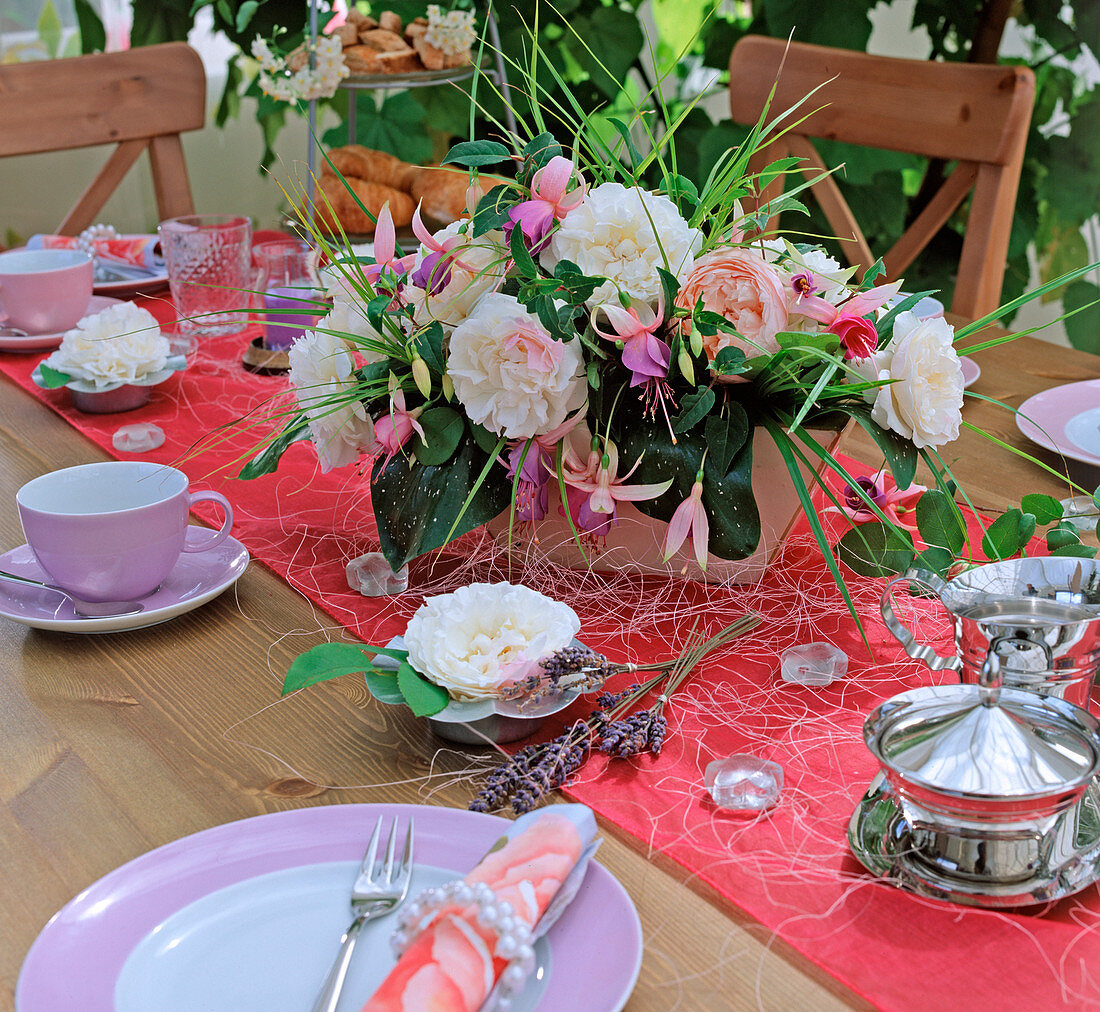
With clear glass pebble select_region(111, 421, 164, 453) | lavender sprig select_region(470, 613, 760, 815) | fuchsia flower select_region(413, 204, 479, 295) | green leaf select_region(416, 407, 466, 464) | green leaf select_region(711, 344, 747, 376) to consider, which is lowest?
clear glass pebble select_region(111, 421, 164, 453)

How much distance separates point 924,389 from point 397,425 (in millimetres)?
326

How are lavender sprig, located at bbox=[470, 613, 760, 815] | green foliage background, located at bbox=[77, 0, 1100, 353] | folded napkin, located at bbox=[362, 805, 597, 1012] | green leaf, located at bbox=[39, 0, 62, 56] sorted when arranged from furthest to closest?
1. green leaf, located at bbox=[39, 0, 62, 56]
2. green foliage background, located at bbox=[77, 0, 1100, 353]
3. lavender sprig, located at bbox=[470, 613, 760, 815]
4. folded napkin, located at bbox=[362, 805, 597, 1012]

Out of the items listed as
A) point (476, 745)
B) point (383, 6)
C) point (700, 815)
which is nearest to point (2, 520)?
point (476, 745)

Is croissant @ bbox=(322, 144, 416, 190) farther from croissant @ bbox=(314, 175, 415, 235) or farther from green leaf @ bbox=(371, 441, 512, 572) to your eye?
green leaf @ bbox=(371, 441, 512, 572)

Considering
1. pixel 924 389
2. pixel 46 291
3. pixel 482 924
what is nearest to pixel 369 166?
pixel 46 291

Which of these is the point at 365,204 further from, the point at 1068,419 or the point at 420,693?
the point at 420,693

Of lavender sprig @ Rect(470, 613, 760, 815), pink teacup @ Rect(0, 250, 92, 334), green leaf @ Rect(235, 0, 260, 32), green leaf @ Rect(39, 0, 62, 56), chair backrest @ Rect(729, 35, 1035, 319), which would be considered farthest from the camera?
green leaf @ Rect(39, 0, 62, 56)

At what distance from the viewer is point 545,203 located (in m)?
0.70

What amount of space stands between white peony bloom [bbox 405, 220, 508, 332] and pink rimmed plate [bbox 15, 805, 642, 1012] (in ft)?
1.11

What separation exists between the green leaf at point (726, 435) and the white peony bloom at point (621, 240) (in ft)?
0.28

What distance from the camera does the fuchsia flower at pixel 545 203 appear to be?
690 mm

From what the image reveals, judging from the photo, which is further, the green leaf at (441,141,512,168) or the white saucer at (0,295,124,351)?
the white saucer at (0,295,124,351)

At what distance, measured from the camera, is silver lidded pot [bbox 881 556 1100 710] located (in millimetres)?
545

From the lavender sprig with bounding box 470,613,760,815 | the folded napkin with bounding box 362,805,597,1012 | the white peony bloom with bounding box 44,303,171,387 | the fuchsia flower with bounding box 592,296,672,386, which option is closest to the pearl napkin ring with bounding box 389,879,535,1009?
the folded napkin with bounding box 362,805,597,1012
